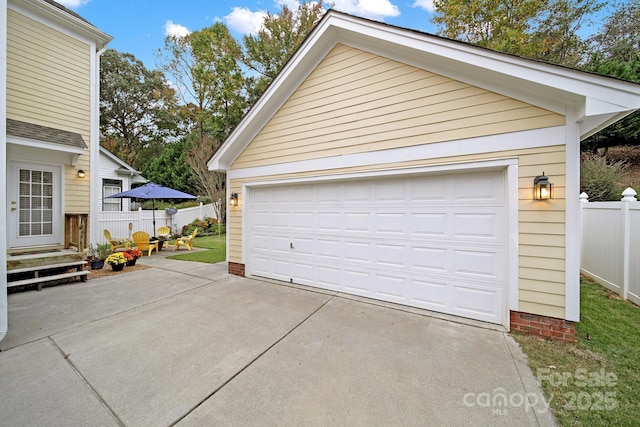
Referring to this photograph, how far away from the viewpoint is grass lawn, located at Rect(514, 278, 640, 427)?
225cm

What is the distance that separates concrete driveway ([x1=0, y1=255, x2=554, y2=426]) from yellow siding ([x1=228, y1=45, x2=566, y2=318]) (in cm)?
135

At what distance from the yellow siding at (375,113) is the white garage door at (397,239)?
707 millimetres

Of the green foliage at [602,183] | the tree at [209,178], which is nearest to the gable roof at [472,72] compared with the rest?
the green foliage at [602,183]

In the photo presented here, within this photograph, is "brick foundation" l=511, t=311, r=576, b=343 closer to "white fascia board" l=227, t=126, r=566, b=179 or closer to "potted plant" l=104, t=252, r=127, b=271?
"white fascia board" l=227, t=126, r=566, b=179

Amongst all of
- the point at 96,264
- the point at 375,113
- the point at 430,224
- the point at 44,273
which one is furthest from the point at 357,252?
the point at 96,264

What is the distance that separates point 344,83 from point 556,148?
3.58 meters

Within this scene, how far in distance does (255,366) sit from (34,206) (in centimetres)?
833

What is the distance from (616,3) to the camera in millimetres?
13375

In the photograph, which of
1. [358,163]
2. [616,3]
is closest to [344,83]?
[358,163]

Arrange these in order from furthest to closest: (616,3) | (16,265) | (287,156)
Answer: (616,3)
(287,156)
(16,265)

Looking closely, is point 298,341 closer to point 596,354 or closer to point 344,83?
point 596,354

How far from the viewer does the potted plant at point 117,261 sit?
690 centimetres

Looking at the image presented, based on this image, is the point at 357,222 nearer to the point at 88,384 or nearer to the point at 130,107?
the point at 88,384

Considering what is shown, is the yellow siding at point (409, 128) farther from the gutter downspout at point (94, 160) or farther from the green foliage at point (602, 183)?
the green foliage at point (602, 183)
